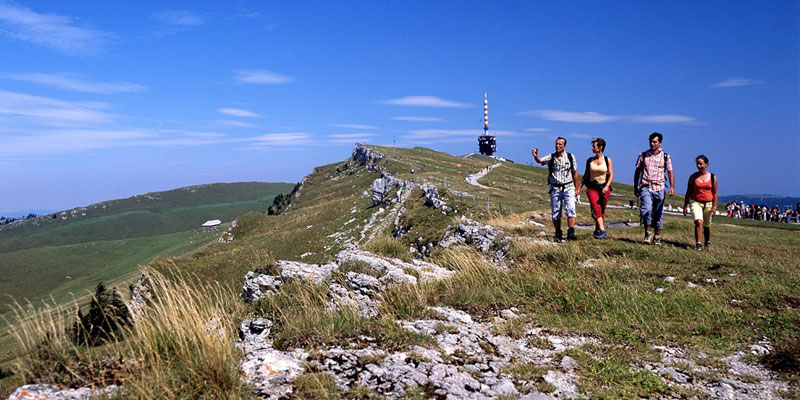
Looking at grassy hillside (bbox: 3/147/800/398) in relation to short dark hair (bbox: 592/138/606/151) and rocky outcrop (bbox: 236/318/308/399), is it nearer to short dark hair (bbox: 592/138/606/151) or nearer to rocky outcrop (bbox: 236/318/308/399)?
rocky outcrop (bbox: 236/318/308/399)

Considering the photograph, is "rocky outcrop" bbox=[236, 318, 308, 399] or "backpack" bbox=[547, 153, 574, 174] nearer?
"rocky outcrop" bbox=[236, 318, 308, 399]

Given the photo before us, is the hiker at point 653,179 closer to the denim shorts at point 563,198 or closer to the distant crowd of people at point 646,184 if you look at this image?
the distant crowd of people at point 646,184

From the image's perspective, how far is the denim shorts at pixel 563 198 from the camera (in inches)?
548

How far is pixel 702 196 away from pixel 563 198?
4.29 meters

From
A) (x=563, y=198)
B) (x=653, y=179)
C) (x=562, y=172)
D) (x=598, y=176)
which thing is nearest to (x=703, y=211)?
(x=653, y=179)

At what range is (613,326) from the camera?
765 cm

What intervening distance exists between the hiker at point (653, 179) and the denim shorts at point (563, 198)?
190 centimetres

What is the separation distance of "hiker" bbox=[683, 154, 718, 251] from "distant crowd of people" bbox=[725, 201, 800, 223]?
106ft

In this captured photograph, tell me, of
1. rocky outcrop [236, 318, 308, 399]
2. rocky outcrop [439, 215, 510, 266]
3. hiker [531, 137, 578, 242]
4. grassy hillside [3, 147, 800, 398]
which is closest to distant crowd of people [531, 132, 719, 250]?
hiker [531, 137, 578, 242]

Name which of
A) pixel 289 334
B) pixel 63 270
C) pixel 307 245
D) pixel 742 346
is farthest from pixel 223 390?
pixel 63 270

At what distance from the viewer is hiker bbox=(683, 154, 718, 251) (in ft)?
43.2

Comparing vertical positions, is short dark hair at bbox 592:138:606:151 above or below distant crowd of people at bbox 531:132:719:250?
above

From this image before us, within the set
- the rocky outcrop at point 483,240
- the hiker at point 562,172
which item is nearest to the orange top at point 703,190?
the hiker at point 562,172

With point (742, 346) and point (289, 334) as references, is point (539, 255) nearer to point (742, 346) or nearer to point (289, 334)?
point (742, 346)
